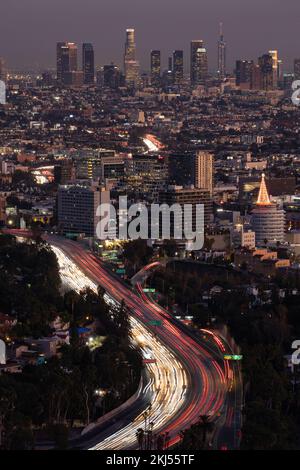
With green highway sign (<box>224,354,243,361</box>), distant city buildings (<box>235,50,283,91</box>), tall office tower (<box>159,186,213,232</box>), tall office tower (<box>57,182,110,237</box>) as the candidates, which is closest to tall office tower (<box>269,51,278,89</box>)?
distant city buildings (<box>235,50,283,91</box>)

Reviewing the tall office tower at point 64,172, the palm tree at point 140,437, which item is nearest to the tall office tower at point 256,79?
the tall office tower at point 64,172

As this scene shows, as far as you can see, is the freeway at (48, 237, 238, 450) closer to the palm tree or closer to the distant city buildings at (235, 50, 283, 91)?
the palm tree

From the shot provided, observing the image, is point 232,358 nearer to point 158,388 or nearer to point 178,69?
point 158,388

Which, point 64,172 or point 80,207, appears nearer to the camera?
point 80,207

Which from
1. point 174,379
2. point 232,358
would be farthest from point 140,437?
point 232,358

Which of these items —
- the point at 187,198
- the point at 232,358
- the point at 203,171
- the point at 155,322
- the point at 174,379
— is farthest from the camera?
the point at 203,171

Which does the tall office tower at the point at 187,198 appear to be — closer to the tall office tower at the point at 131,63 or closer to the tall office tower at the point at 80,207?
the tall office tower at the point at 80,207

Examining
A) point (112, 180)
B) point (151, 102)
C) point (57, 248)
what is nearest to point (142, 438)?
point (57, 248)
